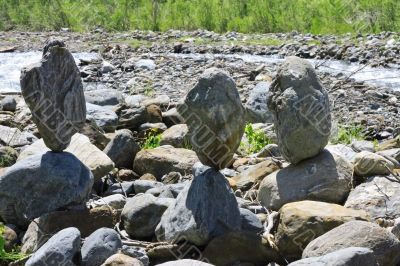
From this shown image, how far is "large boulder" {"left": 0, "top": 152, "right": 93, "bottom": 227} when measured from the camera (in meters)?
6.21

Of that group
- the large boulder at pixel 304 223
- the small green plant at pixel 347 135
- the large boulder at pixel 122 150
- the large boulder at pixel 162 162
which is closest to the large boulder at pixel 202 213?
the large boulder at pixel 304 223

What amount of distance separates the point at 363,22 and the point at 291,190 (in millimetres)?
17487

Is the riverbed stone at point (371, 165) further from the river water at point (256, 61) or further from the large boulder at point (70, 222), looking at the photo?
the river water at point (256, 61)

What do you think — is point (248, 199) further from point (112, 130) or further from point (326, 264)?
point (112, 130)

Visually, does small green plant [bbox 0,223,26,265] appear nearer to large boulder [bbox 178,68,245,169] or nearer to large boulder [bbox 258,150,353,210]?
large boulder [bbox 178,68,245,169]

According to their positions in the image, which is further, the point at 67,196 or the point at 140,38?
the point at 140,38

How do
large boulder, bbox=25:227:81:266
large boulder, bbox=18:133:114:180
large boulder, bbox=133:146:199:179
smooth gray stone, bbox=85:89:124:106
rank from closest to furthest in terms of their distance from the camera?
large boulder, bbox=25:227:81:266
large boulder, bbox=18:133:114:180
large boulder, bbox=133:146:199:179
smooth gray stone, bbox=85:89:124:106

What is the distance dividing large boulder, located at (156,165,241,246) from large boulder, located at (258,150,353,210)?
0.67m

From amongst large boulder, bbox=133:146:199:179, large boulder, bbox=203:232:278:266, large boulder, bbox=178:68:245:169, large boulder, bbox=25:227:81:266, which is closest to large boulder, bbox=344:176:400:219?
large boulder, bbox=203:232:278:266

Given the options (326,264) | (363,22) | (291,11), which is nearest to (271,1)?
(291,11)

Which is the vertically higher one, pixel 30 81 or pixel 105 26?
pixel 30 81

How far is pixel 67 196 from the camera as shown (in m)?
6.21

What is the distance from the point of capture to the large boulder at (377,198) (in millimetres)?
5895

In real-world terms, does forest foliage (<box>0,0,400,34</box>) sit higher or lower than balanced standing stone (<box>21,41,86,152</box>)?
lower
